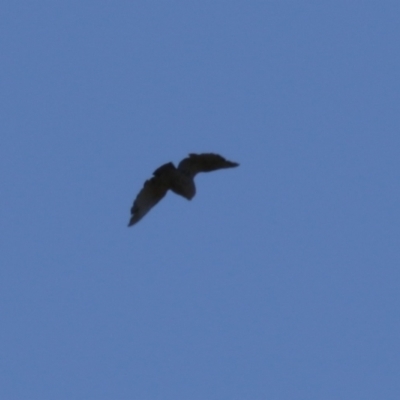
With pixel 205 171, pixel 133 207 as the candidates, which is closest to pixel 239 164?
pixel 205 171

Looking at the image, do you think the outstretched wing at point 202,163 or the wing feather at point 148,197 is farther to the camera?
the outstretched wing at point 202,163

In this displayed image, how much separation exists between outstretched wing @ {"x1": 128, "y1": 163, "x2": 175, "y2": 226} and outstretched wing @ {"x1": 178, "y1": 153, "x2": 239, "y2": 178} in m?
0.37

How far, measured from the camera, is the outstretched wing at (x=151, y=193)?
27.2m

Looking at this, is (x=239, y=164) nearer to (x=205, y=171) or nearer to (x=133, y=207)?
(x=205, y=171)

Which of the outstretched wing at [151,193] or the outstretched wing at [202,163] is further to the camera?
the outstretched wing at [202,163]

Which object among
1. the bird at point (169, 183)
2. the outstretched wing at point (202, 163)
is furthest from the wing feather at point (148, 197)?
the outstretched wing at point (202, 163)

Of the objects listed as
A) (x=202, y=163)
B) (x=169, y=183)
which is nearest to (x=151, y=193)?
(x=169, y=183)

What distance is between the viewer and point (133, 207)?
89.4 ft

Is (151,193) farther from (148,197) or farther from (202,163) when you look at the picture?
(202,163)

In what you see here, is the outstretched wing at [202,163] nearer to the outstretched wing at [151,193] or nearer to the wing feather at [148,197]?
the outstretched wing at [151,193]

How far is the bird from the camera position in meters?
27.2

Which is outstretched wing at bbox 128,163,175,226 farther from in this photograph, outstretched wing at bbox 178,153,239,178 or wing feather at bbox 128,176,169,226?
outstretched wing at bbox 178,153,239,178

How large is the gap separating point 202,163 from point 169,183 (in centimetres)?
87

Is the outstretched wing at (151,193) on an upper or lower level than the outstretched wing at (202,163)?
lower
